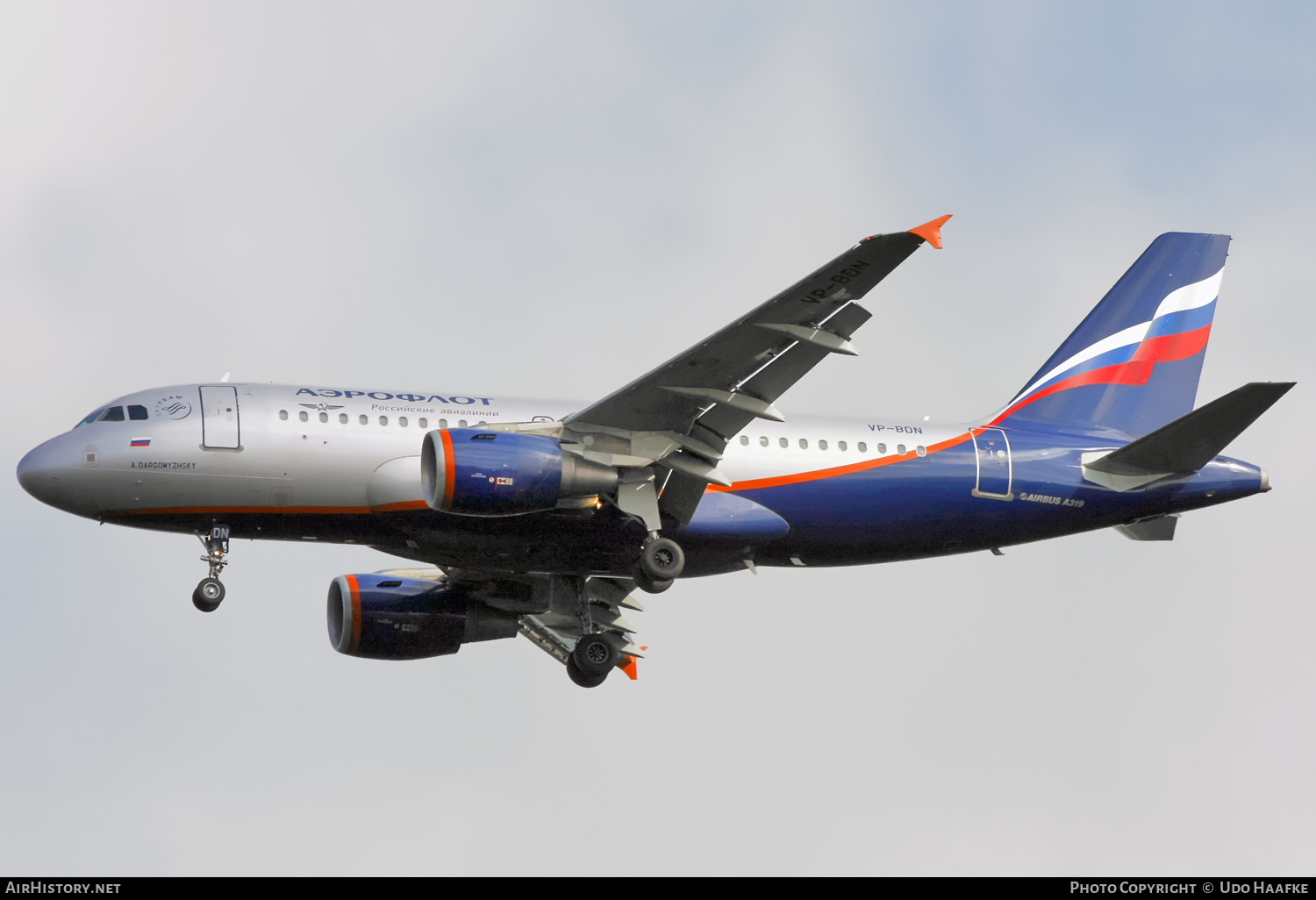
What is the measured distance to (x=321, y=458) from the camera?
31062mm

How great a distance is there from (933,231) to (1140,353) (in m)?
14.4

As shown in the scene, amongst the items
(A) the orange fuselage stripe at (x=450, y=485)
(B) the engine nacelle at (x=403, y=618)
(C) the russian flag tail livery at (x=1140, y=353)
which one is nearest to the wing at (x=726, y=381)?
(A) the orange fuselage stripe at (x=450, y=485)

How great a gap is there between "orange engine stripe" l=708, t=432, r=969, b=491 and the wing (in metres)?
1.21

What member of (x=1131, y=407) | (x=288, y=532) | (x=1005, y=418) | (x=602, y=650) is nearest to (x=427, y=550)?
(x=288, y=532)

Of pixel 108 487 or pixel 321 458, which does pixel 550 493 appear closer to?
pixel 321 458

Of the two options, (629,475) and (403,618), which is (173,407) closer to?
(403,618)

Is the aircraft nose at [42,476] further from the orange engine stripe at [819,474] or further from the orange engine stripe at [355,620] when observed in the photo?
the orange engine stripe at [819,474]

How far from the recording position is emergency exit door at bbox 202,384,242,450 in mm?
31109

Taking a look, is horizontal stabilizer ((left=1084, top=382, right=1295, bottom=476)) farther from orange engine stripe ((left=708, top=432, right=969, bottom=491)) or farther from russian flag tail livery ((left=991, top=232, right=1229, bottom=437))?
orange engine stripe ((left=708, top=432, right=969, bottom=491))

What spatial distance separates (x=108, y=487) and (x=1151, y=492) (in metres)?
20.3

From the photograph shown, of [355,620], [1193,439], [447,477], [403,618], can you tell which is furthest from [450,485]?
[1193,439]

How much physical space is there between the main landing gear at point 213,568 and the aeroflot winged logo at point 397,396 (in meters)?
2.93

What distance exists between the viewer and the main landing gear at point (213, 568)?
31656mm

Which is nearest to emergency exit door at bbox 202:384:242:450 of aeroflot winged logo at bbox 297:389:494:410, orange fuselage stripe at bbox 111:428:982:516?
orange fuselage stripe at bbox 111:428:982:516
